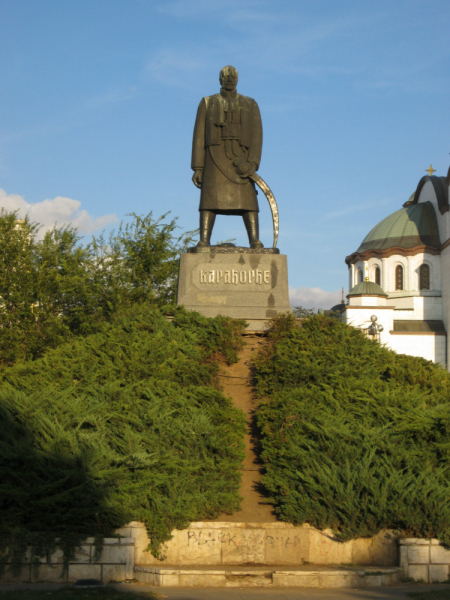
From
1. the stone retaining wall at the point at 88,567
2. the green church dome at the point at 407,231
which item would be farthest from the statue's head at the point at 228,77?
the green church dome at the point at 407,231

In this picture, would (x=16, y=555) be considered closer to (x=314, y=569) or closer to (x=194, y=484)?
(x=194, y=484)

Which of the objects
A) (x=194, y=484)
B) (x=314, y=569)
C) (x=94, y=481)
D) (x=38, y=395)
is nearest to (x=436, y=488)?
(x=314, y=569)

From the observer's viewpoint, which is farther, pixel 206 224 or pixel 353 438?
pixel 206 224

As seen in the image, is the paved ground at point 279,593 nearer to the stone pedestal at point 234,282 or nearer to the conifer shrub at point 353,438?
the conifer shrub at point 353,438

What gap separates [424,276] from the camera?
150ft

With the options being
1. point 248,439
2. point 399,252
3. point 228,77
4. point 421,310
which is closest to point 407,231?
point 399,252

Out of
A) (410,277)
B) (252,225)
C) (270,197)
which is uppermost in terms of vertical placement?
(410,277)

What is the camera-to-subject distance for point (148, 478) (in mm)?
7930

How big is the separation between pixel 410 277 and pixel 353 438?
38.8m

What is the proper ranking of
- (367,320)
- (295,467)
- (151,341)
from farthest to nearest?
(367,320), (151,341), (295,467)

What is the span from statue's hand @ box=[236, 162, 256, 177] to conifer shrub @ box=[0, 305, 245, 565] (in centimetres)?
353

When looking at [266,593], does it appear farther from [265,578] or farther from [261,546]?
[261,546]

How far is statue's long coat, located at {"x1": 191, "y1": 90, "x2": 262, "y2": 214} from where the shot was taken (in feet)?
42.0

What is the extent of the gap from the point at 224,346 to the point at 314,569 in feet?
13.9
